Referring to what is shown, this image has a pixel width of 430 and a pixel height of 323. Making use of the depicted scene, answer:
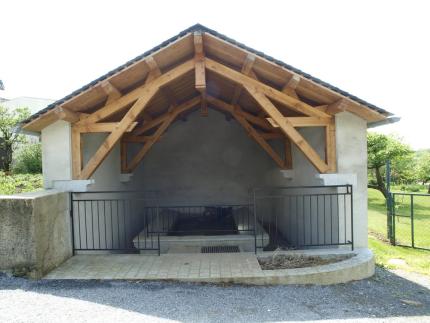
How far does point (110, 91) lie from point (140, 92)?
0.49 meters

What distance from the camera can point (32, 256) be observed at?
4422 mm

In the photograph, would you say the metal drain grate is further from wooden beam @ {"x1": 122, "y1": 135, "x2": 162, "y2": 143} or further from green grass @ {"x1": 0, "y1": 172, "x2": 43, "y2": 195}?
green grass @ {"x1": 0, "y1": 172, "x2": 43, "y2": 195}

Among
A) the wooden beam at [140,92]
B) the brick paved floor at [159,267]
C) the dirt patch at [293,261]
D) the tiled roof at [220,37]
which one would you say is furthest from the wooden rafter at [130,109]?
the dirt patch at [293,261]

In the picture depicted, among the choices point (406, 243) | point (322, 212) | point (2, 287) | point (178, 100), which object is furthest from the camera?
point (406, 243)

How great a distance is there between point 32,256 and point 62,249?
80 centimetres

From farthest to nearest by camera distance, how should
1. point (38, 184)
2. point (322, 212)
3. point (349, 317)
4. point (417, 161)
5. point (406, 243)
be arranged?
point (417, 161) → point (38, 184) → point (406, 243) → point (322, 212) → point (349, 317)

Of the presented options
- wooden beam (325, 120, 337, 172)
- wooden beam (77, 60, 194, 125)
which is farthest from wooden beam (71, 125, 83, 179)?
wooden beam (325, 120, 337, 172)

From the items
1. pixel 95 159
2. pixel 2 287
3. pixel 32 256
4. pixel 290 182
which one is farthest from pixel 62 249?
pixel 290 182

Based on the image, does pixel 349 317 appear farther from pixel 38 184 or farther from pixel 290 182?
pixel 38 184

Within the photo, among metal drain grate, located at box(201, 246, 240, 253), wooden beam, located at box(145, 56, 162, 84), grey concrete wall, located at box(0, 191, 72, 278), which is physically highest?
wooden beam, located at box(145, 56, 162, 84)

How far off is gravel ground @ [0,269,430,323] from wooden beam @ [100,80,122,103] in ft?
9.84

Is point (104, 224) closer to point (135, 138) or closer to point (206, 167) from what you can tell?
point (135, 138)

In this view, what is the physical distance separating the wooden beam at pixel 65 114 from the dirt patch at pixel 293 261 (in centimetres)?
401

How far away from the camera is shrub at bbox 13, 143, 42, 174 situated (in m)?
17.3
